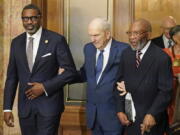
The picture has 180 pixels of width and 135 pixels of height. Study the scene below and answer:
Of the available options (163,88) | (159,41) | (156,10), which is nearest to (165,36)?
(159,41)

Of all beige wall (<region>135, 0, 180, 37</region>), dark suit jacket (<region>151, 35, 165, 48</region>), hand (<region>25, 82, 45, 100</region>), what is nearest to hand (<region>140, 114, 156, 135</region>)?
hand (<region>25, 82, 45, 100</region>)

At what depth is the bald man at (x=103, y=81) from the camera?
447cm

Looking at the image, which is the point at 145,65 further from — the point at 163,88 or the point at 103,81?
the point at 103,81

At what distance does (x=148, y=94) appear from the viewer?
13.1 feet

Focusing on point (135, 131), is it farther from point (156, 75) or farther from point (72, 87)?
point (72, 87)

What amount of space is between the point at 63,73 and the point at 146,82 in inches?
32.5

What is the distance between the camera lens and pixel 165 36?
18.6 feet

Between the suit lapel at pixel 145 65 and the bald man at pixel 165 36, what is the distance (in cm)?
164

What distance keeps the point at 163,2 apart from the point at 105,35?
170cm

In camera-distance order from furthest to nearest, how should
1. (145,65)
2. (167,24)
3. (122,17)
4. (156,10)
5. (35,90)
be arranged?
(156,10)
(122,17)
(167,24)
(35,90)
(145,65)

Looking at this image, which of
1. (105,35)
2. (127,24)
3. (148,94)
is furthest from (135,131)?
(127,24)

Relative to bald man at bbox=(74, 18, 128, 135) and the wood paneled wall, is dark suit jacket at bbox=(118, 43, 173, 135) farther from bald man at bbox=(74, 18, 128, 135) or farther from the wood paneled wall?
the wood paneled wall

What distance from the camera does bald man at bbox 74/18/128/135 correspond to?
14.7 ft

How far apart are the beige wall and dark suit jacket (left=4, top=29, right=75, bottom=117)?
5.44 ft
